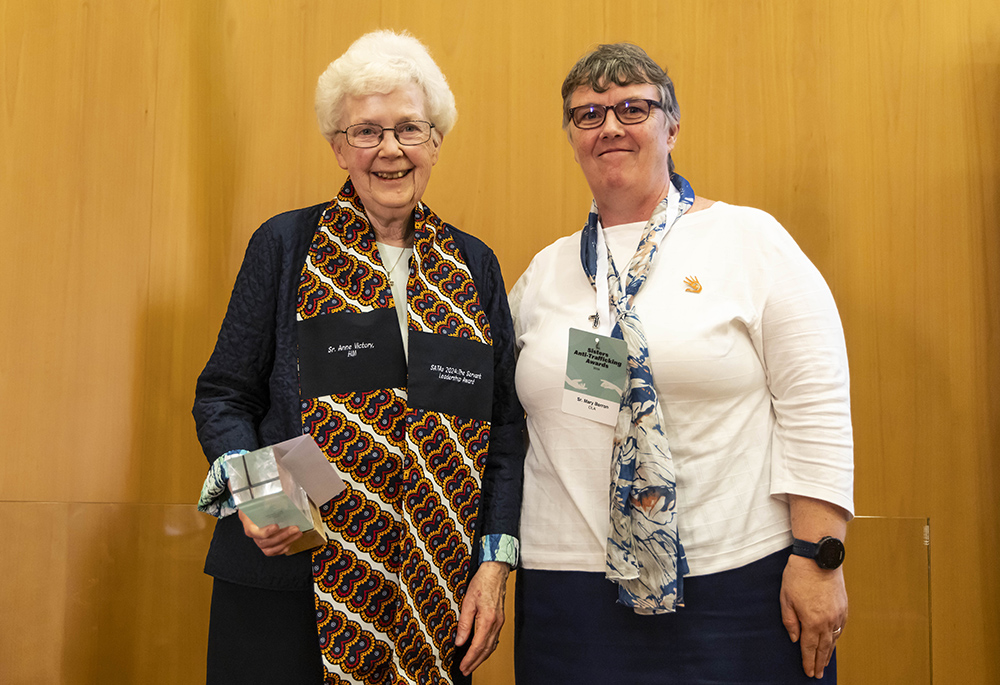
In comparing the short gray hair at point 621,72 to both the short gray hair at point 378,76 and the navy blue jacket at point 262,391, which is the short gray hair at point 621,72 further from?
the navy blue jacket at point 262,391

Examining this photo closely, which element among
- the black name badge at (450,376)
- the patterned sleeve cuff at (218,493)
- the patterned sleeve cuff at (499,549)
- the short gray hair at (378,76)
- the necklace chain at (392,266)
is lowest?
the patterned sleeve cuff at (499,549)

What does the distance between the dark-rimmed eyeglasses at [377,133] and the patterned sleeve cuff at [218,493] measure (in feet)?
2.18

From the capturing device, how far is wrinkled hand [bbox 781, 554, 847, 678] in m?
1.41

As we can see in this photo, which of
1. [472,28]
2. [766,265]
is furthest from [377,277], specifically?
[472,28]

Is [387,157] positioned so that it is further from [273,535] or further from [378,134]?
[273,535]

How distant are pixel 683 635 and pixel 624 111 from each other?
1.11 meters

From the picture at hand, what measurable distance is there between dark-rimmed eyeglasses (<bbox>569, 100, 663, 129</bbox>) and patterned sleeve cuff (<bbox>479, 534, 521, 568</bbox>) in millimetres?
931

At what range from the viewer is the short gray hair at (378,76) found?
1499 mm

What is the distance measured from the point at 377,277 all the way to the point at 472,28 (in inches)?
53.4

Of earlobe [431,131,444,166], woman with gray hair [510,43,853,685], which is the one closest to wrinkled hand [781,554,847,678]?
woman with gray hair [510,43,853,685]

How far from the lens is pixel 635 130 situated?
168cm

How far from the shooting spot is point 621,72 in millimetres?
1679

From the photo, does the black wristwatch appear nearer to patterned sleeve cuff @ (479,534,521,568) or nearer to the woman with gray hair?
the woman with gray hair

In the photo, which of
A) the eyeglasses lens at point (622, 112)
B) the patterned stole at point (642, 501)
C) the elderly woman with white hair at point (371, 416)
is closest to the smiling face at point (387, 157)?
the elderly woman with white hair at point (371, 416)
